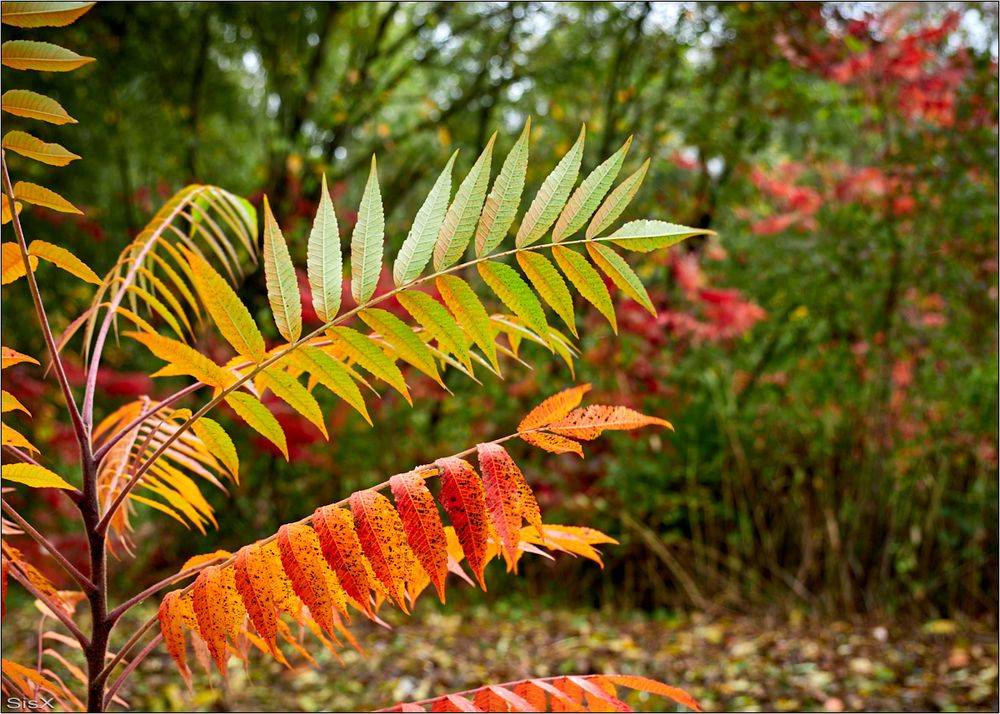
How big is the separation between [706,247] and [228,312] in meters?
4.11

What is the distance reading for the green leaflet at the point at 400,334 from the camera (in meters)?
0.78

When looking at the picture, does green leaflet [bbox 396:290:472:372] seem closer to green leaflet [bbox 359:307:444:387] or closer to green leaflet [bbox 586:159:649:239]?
green leaflet [bbox 359:307:444:387]

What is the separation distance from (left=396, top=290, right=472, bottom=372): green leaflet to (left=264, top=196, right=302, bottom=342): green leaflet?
0.09 metres

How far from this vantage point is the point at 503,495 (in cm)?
74

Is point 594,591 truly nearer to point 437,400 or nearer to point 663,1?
point 437,400

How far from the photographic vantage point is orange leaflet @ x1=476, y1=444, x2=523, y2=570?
2.39ft

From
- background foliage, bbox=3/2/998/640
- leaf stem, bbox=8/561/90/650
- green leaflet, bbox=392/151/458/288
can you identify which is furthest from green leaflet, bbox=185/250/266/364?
background foliage, bbox=3/2/998/640

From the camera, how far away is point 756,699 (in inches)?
110

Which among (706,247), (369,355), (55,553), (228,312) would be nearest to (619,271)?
(369,355)

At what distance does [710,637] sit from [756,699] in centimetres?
60

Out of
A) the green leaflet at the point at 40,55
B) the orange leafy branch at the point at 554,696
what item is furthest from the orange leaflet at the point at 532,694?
the green leaflet at the point at 40,55

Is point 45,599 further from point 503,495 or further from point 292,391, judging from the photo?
point 503,495

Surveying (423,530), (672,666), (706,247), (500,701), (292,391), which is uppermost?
(706,247)

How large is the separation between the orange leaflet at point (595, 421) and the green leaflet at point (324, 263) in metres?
0.22
